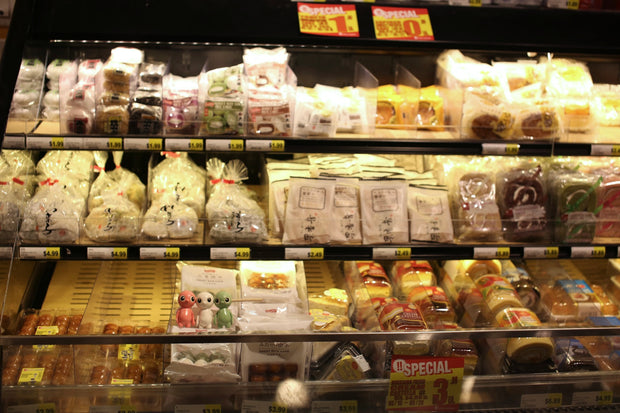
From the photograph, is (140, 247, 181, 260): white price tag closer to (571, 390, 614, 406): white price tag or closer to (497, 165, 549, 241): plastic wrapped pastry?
(497, 165, 549, 241): plastic wrapped pastry

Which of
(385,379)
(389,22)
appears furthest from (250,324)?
(389,22)

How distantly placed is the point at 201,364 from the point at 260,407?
28cm

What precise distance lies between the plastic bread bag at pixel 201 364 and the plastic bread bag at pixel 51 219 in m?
0.63

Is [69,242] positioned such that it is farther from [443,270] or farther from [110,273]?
[443,270]

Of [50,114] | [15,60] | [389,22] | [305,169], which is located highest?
[389,22]

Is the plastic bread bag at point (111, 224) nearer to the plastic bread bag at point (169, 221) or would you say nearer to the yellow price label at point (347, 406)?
the plastic bread bag at point (169, 221)

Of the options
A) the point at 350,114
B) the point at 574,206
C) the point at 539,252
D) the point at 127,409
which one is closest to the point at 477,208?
the point at 539,252

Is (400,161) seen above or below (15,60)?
below

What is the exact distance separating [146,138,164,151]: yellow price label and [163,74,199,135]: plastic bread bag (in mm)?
135

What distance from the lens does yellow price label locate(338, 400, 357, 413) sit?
96.3 inches

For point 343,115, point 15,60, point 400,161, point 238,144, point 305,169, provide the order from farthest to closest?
point 400,161 < point 305,169 < point 343,115 < point 238,144 < point 15,60

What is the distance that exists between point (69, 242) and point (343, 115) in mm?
1229

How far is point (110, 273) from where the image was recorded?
116 inches

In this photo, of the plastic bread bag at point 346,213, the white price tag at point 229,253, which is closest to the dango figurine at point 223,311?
the white price tag at point 229,253
